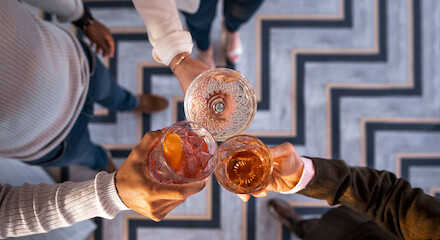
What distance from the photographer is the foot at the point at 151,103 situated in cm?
160

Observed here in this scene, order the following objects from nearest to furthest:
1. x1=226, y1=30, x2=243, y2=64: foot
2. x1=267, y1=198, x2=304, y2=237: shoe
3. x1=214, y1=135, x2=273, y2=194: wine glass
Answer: x1=214, y1=135, x2=273, y2=194: wine glass → x1=267, y1=198, x2=304, y2=237: shoe → x1=226, y1=30, x2=243, y2=64: foot

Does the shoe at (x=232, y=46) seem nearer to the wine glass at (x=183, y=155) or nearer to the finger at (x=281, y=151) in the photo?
the finger at (x=281, y=151)

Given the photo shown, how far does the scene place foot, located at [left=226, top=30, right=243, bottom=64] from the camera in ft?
5.04

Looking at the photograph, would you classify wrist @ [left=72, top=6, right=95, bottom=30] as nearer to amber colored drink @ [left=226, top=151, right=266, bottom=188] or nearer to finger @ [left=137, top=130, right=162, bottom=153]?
finger @ [left=137, top=130, right=162, bottom=153]

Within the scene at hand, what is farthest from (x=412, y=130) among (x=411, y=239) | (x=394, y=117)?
(x=411, y=239)

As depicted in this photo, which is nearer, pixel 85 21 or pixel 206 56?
pixel 85 21

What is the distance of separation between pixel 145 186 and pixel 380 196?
66cm

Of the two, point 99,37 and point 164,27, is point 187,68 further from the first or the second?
point 99,37

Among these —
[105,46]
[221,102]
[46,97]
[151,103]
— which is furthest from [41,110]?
[151,103]

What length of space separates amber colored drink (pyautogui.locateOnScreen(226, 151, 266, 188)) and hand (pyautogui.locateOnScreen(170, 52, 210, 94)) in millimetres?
239

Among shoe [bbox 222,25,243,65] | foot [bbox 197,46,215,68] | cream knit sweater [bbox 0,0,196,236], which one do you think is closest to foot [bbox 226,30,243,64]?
shoe [bbox 222,25,243,65]

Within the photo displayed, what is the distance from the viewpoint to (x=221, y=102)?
758 mm

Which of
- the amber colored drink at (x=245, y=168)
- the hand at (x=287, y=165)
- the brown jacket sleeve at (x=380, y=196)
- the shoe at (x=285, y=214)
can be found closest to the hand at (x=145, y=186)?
the amber colored drink at (x=245, y=168)

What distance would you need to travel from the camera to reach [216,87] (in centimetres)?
75
